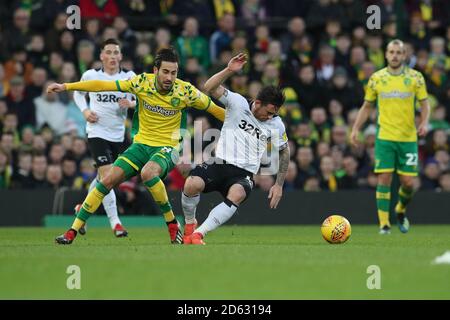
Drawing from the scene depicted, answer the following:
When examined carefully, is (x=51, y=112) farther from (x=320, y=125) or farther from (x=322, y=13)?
(x=322, y=13)

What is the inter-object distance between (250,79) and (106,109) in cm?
617

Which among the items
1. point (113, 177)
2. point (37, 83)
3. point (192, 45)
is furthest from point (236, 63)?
point (192, 45)

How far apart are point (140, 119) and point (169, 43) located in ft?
27.9

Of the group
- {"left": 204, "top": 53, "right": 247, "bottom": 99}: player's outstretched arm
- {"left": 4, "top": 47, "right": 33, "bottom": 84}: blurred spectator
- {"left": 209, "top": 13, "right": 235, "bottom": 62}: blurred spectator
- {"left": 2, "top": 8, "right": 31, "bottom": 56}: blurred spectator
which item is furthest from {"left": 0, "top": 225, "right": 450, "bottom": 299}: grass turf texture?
{"left": 209, "top": 13, "right": 235, "bottom": 62}: blurred spectator

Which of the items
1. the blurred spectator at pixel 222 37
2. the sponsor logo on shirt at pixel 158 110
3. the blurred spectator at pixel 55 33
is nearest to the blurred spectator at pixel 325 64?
the blurred spectator at pixel 222 37

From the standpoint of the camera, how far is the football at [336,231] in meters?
Result: 12.5

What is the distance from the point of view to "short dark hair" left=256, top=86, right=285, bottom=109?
40.4ft

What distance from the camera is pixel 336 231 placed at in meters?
12.5

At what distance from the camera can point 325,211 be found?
19.1 metres

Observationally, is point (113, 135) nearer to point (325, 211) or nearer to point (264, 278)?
point (325, 211)

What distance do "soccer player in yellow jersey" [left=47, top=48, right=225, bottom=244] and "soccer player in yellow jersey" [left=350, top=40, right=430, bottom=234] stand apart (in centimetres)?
370

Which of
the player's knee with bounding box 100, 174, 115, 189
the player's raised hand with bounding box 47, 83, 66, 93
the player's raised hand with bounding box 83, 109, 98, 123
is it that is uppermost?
the player's raised hand with bounding box 47, 83, 66, 93

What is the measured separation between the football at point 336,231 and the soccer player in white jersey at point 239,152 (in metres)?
0.63

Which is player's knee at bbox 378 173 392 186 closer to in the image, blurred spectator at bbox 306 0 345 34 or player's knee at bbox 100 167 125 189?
player's knee at bbox 100 167 125 189
